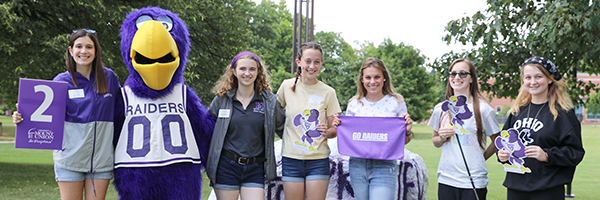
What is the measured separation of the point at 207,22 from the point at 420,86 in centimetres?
2897

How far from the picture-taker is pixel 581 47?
19.6 ft

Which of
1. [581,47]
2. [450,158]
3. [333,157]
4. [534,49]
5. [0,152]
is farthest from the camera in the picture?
[0,152]

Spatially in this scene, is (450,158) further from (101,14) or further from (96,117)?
(101,14)

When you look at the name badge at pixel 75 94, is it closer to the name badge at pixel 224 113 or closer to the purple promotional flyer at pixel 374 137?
the name badge at pixel 224 113

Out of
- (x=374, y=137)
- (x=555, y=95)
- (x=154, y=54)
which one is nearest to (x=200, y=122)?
(x=154, y=54)

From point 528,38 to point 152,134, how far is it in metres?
5.60

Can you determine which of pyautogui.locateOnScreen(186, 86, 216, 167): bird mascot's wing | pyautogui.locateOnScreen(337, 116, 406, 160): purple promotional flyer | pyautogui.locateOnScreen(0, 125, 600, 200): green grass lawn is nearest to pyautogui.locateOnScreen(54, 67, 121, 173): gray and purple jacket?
pyautogui.locateOnScreen(186, 86, 216, 167): bird mascot's wing

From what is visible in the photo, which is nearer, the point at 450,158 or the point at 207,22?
the point at 450,158

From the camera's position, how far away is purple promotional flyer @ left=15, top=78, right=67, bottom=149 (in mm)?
3398

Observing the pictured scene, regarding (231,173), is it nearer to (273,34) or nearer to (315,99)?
(315,99)

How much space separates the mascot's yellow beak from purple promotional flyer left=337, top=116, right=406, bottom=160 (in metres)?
1.61

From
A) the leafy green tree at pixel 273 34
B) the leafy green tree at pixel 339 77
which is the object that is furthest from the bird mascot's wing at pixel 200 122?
the leafy green tree at pixel 273 34

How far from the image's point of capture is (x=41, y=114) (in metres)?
3.42

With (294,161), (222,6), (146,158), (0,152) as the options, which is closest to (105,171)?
(146,158)
